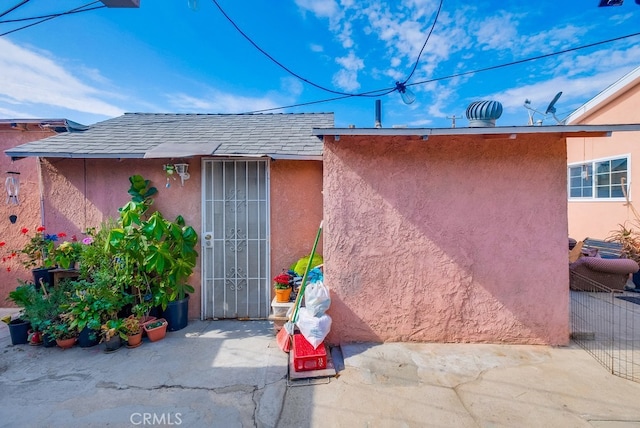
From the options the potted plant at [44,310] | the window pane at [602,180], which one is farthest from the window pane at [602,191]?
the potted plant at [44,310]

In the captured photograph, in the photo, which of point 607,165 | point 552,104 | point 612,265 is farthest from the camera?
point 607,165

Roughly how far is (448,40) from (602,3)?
3.03 m

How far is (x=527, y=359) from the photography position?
3.91 m

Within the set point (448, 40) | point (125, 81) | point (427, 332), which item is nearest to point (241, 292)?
point (427, 332)

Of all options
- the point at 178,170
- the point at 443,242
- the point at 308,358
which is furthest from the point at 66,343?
the point at 443,242

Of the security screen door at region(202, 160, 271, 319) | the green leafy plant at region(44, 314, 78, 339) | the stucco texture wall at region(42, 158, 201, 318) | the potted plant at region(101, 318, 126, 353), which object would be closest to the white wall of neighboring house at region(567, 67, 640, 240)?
the security screen door at region(202, 160, 271, 319)

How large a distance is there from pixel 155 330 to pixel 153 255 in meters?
1.25

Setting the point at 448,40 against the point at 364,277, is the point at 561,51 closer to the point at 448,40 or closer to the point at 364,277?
the point at 448,40

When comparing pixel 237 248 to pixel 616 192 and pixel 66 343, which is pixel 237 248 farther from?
pixel 616 192

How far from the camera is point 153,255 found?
14.8 ft

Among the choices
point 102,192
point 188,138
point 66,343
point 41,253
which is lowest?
point 66,343

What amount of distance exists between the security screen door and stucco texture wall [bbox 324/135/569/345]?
5.40 feet

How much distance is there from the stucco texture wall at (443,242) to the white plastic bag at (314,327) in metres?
0.44

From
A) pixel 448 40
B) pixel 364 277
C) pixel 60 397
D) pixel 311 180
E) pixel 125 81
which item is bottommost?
pixel 60 397
